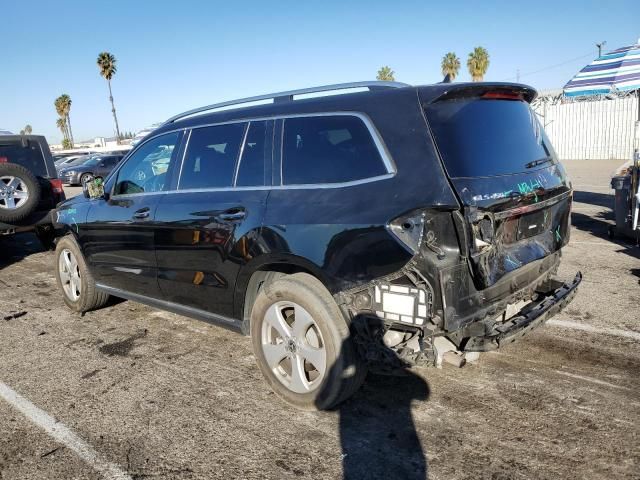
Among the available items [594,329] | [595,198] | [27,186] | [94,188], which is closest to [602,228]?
[595,198]

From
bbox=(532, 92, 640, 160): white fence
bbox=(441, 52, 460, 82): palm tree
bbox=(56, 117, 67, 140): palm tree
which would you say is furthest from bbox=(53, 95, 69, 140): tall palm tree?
bbox=(532, 92, 640, 160): white fence

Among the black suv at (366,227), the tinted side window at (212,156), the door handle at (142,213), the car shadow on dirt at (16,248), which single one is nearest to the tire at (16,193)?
the car shadow on dirt at (16,248)

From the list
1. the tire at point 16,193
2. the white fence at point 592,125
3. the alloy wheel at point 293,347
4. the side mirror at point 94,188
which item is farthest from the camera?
the white fence at point 592,125

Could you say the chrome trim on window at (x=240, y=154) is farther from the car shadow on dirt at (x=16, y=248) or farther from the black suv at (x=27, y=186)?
the car shadow on dirt at (x=16, y=248)

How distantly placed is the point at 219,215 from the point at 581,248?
18.7ft

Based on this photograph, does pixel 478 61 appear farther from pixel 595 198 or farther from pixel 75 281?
pixel 75 281

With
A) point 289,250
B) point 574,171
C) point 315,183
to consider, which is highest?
point 315,183

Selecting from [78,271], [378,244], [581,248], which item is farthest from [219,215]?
[581,248]

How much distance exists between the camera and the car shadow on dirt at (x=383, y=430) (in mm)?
2639

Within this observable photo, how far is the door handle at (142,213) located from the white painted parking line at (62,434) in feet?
5.17

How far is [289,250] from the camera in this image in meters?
3.11

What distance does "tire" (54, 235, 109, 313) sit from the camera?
5.20 meters

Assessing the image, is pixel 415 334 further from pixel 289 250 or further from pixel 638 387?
pixel 638 387

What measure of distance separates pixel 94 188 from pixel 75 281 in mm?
1086
